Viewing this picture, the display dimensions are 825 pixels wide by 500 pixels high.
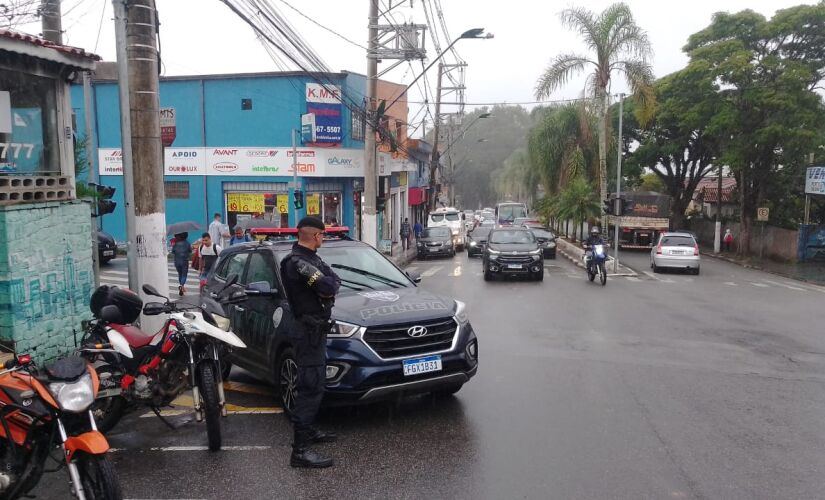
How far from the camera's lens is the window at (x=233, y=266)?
25.4 feet

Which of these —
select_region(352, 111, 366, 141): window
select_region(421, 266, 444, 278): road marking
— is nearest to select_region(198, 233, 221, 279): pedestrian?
select_region(421, 266, 444, 278): road marking

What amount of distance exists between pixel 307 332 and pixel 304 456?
0.96 metres

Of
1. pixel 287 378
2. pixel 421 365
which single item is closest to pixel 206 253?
pixel 287 378

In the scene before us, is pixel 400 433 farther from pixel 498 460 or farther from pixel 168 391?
pixel 168 391

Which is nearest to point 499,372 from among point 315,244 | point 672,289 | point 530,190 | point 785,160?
point 315,244

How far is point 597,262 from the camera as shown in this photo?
19750mm

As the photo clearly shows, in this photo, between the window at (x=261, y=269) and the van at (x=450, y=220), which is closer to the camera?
the window at (x=261, y=269)

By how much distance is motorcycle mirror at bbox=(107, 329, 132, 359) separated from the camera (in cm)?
557

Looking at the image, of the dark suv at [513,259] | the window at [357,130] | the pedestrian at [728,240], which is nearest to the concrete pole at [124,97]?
the dark suv at [513,259]

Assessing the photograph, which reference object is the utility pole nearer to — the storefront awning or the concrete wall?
the concrete wall

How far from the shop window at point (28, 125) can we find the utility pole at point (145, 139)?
33.5 inches

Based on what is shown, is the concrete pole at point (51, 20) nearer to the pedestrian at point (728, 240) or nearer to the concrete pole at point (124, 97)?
the concrete pole at point (124, 97)

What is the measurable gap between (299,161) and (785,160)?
2259 cm

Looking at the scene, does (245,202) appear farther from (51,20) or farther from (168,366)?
(168,366)
